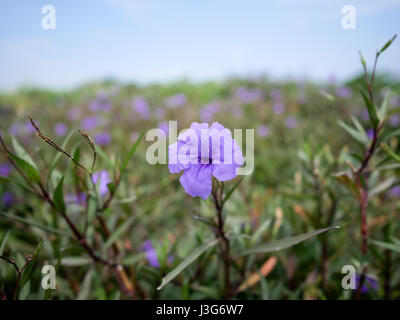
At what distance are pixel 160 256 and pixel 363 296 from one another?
2.21ft

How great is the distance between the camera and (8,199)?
1.49 m

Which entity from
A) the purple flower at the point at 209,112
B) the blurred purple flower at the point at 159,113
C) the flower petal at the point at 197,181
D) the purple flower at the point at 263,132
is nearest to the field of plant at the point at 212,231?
the flower petal at the point at 197,181

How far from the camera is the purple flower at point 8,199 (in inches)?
56.8

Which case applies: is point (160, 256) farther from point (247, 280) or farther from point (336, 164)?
point (336, 164)

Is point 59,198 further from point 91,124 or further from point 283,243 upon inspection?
point 91,124

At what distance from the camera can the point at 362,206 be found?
816 mm

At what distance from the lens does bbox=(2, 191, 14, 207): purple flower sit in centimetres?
144

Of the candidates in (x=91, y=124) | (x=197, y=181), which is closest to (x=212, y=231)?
(x=197, y=181)

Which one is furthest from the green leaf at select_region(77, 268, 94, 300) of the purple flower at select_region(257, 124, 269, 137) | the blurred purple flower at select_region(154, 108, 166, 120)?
the blurred purple flower at select_region(154, 108, 166, 120)

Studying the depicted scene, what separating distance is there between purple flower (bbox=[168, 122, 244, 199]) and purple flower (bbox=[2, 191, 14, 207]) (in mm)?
1273

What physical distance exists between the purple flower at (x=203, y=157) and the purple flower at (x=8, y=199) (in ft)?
4.18

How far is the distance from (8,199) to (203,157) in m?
1.36

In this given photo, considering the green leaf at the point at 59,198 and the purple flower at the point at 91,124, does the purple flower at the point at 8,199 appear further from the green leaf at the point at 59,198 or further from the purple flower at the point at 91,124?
the purple flower at the point at 91,124
